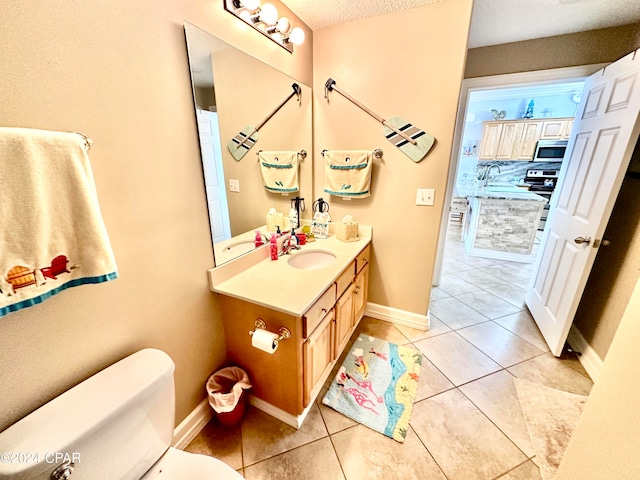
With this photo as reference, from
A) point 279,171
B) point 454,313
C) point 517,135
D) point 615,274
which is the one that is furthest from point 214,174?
point 517,135

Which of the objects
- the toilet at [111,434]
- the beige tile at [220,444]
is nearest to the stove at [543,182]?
the beige tile at [220,444]

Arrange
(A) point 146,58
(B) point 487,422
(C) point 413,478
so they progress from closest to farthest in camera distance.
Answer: (A) point 146,58 → (C) point 413,478 → (B) point 487,422

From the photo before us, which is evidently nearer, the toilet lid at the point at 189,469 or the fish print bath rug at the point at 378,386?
the toilet lid at the point at 189,469

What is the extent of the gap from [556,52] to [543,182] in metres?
3.66

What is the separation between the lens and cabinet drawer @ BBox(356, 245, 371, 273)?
185 centimetres

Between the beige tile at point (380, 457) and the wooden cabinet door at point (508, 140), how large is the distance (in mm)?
5292

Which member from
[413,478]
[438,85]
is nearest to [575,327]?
[413,478]

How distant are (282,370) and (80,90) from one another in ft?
4.36

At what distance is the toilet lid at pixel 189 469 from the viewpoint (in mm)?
864

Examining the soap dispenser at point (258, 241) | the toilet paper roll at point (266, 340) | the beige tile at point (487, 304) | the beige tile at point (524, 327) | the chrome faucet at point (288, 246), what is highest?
the soap dispenser at point (258, 241)

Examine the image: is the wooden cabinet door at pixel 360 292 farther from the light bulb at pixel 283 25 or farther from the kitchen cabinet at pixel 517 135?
the kitchen cabinet at pixel 517 135

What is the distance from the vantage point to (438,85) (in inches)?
64.6

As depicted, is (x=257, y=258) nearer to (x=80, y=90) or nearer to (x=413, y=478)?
(x=80, y=90)

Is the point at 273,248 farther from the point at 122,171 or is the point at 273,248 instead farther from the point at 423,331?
the point at 423,331
